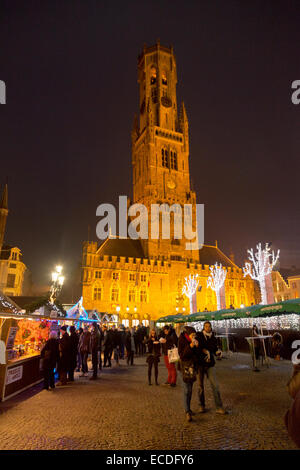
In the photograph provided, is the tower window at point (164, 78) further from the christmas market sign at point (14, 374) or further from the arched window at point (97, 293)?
the christmas market sign at point (14, 374)

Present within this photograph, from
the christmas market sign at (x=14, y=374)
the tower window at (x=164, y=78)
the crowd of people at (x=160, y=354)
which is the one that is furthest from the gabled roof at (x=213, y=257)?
the christmas market sign at (x=14, y=374)

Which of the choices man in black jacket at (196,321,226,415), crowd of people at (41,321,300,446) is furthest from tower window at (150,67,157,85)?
man in black jacket at (196,321,226,415)

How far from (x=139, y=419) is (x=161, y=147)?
49027 millimetres

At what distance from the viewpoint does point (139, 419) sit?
18.5 ft

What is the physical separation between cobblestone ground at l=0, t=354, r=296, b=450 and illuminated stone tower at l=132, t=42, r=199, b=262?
34069 mm

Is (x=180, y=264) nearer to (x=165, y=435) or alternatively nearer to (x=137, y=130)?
(x=137, y=130)

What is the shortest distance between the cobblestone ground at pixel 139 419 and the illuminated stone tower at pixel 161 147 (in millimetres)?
34069

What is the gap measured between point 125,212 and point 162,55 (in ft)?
119

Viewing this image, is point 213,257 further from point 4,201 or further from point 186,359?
point 186,359

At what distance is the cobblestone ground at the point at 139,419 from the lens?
14.7ft

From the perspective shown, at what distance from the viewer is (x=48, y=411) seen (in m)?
6.39

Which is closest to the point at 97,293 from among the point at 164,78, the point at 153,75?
the point at 164,78

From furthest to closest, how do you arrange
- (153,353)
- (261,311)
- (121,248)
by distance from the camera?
(121,248) < (261,311) < (153,353)

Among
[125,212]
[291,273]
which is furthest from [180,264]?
[291,273]
